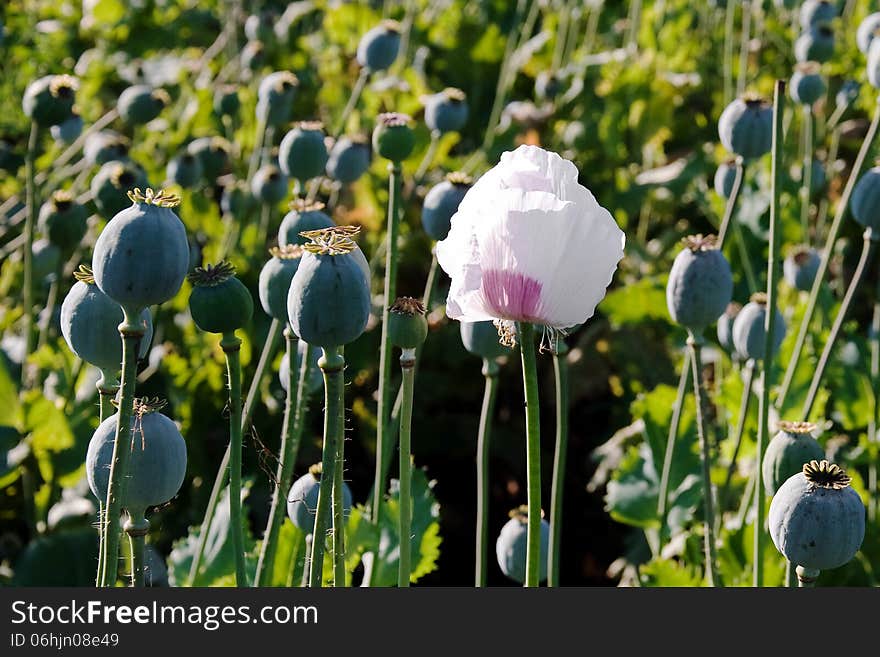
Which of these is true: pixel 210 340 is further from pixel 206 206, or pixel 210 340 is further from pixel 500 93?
pixel 500 93

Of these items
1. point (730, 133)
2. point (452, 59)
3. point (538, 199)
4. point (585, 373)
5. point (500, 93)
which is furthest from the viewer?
point (452, 59)

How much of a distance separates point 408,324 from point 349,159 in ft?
2.32

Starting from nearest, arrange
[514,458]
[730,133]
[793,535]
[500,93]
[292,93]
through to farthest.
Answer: [793,535], [730,133], [292,93], [514,458], [500,93]

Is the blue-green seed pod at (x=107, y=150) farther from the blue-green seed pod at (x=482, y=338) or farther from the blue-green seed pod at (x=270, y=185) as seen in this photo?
the blue-green seed pod at (x=482, y=338)

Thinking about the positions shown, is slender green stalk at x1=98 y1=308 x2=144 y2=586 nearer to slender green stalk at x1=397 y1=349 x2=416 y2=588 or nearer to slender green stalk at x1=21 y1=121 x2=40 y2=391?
slender green stalk at x1=397 y1=349 x2=416 y2=588

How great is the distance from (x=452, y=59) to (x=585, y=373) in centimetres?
130

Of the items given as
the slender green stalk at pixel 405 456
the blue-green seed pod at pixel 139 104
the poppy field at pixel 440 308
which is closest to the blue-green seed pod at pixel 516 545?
the poppy field at pixel 440 308

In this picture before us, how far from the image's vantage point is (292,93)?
179 cm

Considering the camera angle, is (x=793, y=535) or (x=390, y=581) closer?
(x=793, y=535)

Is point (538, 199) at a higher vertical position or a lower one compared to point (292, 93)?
lower

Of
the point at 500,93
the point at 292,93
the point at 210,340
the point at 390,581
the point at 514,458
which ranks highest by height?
the point at 500,93

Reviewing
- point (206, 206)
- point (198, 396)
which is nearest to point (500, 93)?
point (206, 206)

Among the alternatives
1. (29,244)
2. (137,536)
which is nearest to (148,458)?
(137,536)

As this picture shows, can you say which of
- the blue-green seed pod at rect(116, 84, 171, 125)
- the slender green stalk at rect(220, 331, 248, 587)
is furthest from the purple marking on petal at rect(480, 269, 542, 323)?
the blue-green seed pod at rect(116, 84, 171, 125)
